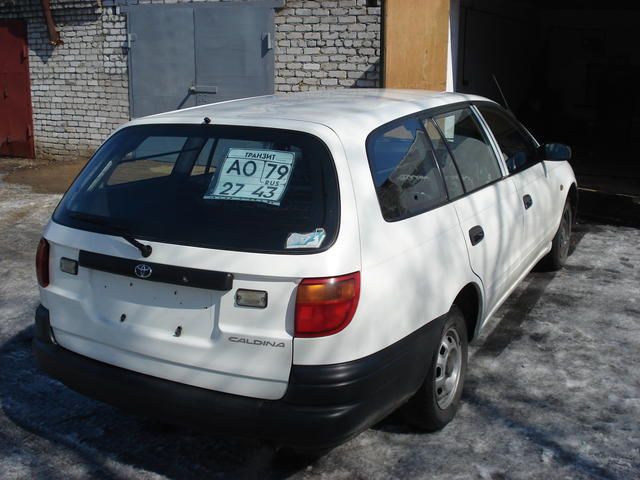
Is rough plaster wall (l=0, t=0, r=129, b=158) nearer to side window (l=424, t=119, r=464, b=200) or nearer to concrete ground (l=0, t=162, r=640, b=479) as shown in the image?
concrete ground (l=0, t=162, r=640, b=479)


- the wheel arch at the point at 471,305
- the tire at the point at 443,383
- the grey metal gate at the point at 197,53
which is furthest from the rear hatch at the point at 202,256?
the grey metal gate at the point at 197,53

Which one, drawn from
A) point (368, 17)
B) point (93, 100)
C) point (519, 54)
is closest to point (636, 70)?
point (519, 54)

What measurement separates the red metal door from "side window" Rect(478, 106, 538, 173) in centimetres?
1092

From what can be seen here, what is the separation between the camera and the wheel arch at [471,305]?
3792 millimetres

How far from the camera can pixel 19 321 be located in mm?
5230

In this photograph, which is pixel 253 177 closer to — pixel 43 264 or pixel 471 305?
pixel 43 264

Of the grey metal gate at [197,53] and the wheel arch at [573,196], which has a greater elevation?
the grey metal gate at [197,53]

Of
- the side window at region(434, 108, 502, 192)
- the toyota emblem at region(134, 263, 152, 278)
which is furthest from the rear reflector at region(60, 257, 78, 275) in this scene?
the side window at region(434, 108, 502, 192)

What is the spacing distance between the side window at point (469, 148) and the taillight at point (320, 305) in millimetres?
1418

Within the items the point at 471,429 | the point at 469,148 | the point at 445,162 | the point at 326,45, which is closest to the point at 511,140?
the point at 469,148

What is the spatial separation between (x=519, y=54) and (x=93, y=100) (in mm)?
8934

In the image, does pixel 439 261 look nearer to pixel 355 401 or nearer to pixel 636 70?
pixel 355 401

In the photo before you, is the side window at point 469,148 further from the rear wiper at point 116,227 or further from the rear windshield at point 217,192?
the rear wiper at point 116,227

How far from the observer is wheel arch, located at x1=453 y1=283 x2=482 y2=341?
3.79 metres
